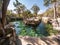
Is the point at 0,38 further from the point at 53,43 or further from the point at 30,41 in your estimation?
the point at 53,43

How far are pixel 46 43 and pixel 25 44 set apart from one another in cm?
118

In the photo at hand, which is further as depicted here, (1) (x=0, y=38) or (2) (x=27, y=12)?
(2) (x=27, y=12)

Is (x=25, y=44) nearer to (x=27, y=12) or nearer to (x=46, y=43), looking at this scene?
(x=46, y=43)

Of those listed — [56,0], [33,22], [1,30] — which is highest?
[56,0]

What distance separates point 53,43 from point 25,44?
1607 mm

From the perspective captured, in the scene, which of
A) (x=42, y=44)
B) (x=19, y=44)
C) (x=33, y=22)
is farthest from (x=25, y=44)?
(x=33, y=22)

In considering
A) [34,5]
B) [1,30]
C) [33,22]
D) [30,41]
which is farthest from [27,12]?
[1,30]

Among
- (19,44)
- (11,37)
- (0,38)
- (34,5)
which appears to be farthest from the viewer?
(34,5)

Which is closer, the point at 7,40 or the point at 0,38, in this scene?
the point at 0,38

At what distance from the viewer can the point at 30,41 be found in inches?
265

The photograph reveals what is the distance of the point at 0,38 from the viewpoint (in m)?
4.29

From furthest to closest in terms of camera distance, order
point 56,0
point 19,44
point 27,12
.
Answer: point 27,12 → point 56,0 → point 19,44

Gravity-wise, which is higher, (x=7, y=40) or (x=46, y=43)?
(x=7, y=40)

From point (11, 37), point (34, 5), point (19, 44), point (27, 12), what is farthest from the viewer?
point (34, 5)
